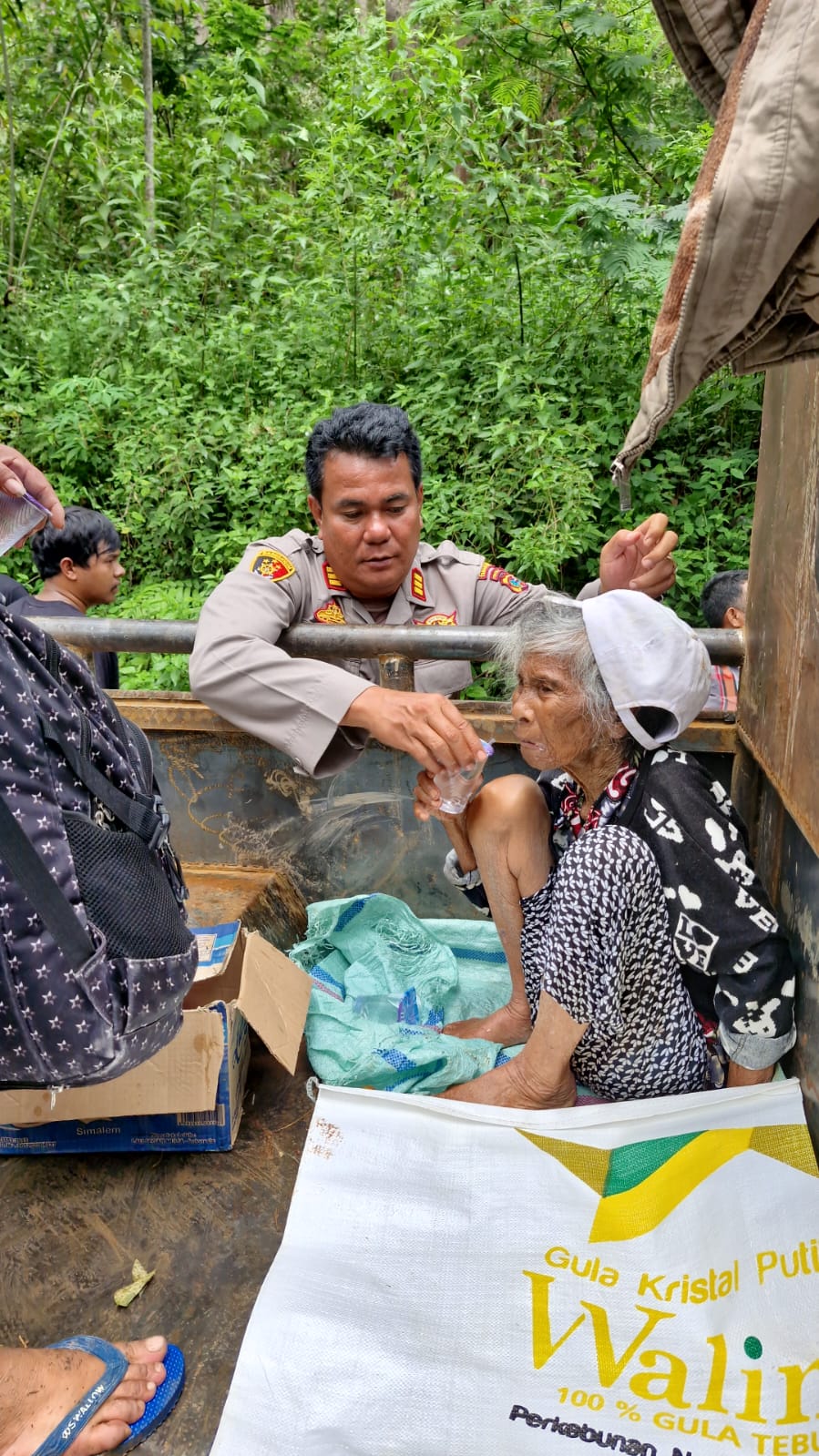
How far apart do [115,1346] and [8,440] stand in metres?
5.97

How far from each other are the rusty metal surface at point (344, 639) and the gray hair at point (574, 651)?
0.18 m

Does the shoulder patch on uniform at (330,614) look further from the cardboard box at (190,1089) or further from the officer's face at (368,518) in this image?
the cardboard box at (190,1089)

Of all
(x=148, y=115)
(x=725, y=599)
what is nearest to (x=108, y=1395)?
(x=725, y=599)

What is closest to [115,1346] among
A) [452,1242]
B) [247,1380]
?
[247,1380]

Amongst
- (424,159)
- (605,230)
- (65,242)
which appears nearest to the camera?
(605,230)

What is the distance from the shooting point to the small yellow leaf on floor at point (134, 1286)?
5.58ft

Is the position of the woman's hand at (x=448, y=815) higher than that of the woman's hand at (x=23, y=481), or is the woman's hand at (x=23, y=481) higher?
the woman's hand at (x=23, y=481)

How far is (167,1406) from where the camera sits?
151 centimetres

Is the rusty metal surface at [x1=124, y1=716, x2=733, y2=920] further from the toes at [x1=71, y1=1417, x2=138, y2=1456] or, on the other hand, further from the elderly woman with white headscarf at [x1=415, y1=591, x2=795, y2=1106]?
the toes at [x1=71, y1=1417, x2=138, y2=1456]

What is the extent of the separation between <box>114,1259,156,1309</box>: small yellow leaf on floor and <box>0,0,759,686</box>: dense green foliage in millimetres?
3452

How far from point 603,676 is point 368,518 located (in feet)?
3.16

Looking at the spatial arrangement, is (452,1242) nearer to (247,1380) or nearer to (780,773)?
(247,1380)

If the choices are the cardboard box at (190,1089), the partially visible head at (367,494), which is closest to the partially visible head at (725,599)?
the partially visible head at (367,494)

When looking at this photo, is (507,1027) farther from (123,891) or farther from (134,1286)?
(123,891)
